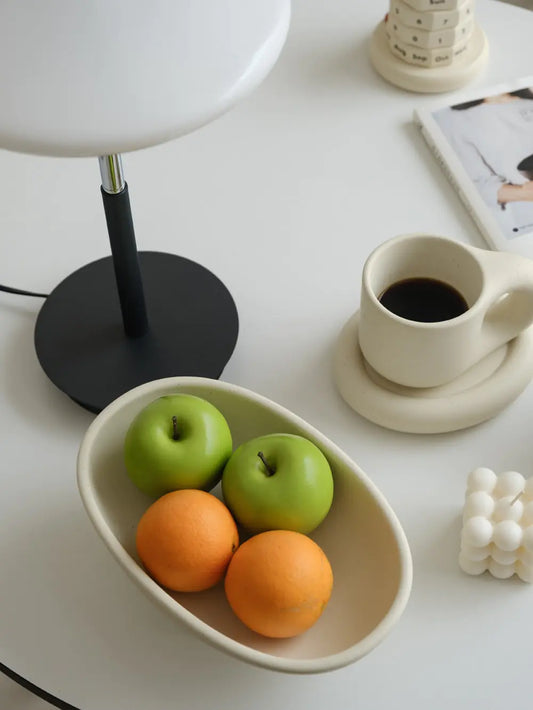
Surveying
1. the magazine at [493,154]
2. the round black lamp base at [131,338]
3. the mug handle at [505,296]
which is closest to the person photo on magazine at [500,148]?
the magazine at [493,154]

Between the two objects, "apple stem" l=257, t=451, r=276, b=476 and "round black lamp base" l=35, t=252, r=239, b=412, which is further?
"round black lamp base" l=35, t=252, r=239, b=412

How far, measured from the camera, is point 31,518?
79 centimetres

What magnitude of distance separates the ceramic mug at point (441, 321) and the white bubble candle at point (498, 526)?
0.10 metres

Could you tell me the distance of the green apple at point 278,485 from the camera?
683mm

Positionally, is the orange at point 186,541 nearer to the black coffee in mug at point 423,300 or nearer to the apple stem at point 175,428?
the apple stem at point 175,428

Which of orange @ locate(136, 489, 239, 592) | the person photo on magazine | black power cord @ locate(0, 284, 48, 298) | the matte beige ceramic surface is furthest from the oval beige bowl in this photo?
the matte beige ceramic surface

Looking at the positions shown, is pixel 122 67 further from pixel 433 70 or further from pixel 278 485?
pixel 433 70

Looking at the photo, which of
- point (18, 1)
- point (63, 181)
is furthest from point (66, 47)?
point (63, 181)

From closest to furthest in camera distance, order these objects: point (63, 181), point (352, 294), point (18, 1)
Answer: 1. point (18, 1)
2. point (352, 294)
3. point (63, 181)

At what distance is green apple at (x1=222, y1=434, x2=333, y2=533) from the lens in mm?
683

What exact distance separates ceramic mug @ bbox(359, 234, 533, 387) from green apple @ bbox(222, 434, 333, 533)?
0.12 meters

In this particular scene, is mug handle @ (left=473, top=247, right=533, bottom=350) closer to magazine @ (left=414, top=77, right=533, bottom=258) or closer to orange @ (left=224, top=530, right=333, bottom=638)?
magazine @ (left=414, top=77, right=533, bottom=258)

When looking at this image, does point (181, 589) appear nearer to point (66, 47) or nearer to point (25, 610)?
point (25, 610)

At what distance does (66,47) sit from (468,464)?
1.55 feet
